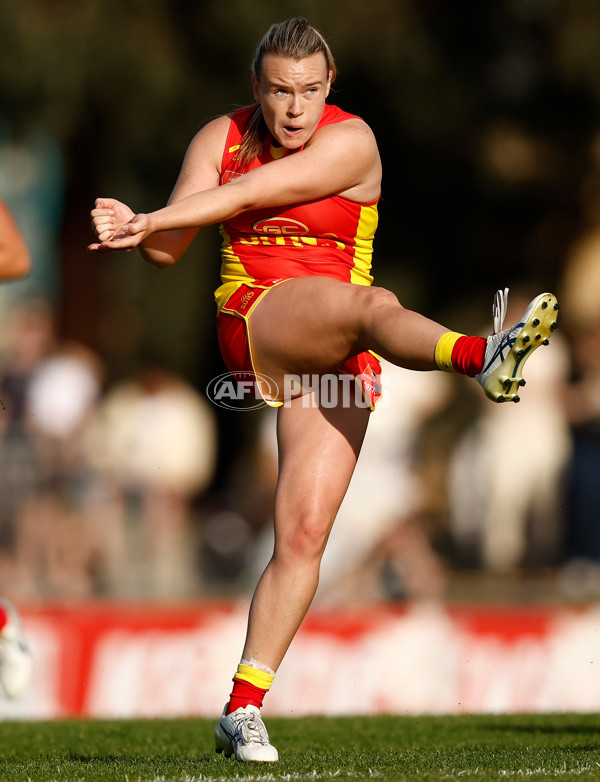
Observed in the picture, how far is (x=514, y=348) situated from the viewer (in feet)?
15.0

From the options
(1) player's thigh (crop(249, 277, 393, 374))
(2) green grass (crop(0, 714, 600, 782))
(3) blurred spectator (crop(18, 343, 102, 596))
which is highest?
(1) player's thigh (crop(249, 277, 393, 374))

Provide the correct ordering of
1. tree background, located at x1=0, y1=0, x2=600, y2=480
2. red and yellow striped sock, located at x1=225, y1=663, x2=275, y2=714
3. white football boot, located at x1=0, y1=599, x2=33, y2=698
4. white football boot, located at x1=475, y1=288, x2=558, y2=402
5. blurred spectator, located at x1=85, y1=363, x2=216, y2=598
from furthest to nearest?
tree background, located at x1=0, y1=0, x2=600, y2=480, blurred spectator, located at x1=85, y1=363, x2=216, y2=598, white football boot, located at x1=0, y1=599, x2=33, y2=698, red and yellow striped sock, located at x1=225, y1=663, x2=275, y2=714, white football boot, located at x1=475, y1=288, x2=558, y2=402

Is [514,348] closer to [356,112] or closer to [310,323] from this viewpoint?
[310,323]

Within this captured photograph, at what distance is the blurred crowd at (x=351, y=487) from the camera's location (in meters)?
10.1

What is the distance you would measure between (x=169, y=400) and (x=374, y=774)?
6.51m

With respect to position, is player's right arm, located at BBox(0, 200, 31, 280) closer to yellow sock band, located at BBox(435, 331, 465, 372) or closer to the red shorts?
the red shorts

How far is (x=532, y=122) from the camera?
14.9 m

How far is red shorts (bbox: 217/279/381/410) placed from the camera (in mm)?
5312

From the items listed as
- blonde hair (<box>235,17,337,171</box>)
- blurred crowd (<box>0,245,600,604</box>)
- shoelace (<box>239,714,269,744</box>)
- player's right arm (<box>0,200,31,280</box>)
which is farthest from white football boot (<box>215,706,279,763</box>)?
blurred crowd (<box>0,245,600,604</box>)

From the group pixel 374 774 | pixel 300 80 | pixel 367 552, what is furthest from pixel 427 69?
pixel 374 774

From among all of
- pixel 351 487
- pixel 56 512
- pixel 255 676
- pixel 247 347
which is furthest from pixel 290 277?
pixel 56 512

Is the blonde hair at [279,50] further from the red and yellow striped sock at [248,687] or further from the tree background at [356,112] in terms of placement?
the tree background at [356,112]

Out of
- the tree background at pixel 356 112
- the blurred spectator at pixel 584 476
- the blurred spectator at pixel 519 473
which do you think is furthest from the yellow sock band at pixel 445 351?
the tree background at pixel 356 112

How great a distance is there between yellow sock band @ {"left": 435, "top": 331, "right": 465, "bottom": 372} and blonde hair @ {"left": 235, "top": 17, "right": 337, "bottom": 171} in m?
1.14
